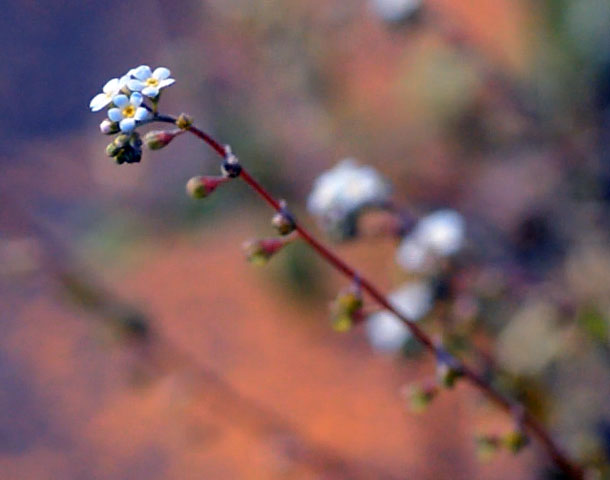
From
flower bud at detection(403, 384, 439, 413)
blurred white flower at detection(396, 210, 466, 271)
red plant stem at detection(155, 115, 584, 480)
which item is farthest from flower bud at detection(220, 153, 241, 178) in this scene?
blurred white flower at detection(396, 210, 466, 271)

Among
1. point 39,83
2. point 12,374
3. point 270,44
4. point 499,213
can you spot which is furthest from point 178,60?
point 39,83

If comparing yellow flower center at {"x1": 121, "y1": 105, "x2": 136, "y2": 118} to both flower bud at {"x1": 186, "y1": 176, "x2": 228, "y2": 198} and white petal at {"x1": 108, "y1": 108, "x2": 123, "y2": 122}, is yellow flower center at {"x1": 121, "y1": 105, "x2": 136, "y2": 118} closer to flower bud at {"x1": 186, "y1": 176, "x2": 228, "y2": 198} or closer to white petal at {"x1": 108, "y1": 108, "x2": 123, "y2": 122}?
white petal at {"x1": 108, "y1": 108, "x2": 123, "y2": 122}

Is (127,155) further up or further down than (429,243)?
further down

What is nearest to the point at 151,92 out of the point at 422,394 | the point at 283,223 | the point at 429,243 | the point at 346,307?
the point at 283,223

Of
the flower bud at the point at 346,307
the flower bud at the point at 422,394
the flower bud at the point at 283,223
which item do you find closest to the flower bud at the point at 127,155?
the flower bud at the point at 283,223

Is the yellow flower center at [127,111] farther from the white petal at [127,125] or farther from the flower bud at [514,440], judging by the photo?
the flower bud at [514,440]

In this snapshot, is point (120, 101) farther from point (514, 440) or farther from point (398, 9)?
point (398, 9)
